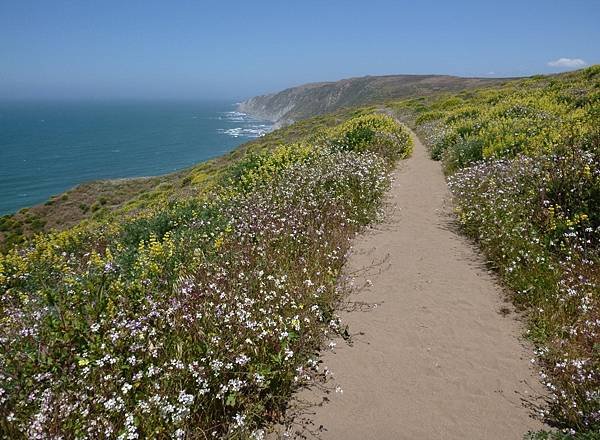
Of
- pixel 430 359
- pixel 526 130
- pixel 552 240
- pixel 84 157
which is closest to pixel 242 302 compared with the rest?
pixel 430 359

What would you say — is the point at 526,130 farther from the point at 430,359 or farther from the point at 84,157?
the point at 84,157

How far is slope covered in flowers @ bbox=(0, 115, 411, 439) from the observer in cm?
381

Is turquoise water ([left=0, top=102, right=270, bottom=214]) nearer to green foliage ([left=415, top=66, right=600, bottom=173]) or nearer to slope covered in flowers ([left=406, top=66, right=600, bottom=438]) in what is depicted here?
green foliage ([left=415, top=66, right=600, bottom=173])

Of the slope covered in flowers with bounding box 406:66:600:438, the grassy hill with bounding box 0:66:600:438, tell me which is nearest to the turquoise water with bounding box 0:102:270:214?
the grassy hill with bounding box 0:66:600:438

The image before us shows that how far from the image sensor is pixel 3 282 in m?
8.62

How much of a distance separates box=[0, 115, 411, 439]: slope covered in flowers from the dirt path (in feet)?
1.88

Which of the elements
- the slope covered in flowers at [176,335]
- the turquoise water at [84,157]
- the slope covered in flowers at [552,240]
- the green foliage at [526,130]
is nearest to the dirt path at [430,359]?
the slope covered in flowers at [552,240]

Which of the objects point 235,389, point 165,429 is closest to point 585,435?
point 235,389

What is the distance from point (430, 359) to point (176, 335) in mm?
3332

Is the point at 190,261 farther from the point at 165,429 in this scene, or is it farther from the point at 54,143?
the point at 54,143

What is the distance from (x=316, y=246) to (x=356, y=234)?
1.98 metres

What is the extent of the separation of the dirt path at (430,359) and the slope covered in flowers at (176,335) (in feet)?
1.88

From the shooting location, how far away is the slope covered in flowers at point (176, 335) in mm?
3807

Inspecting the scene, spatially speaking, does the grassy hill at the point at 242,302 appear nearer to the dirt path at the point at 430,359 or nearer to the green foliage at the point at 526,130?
the dirt path at the point at 430,359
